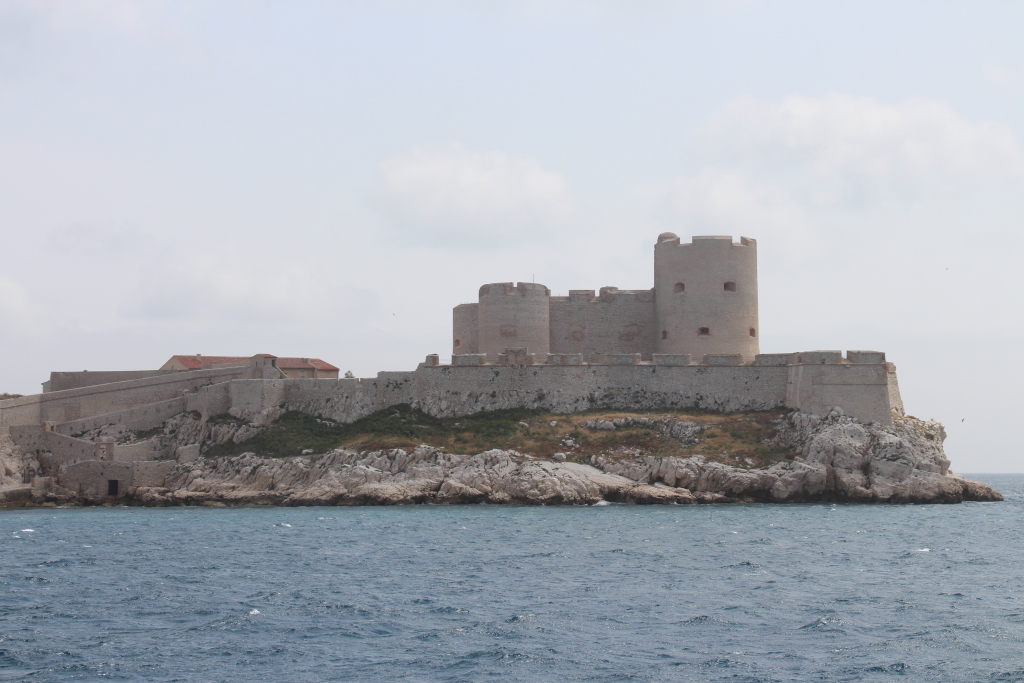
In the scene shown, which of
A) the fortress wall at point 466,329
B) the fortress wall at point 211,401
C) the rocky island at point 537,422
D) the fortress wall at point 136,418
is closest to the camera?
the rocky island at point 537,422

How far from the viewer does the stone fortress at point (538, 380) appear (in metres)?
45.3

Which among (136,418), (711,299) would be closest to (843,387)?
(711,299)

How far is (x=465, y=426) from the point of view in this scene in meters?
45.7

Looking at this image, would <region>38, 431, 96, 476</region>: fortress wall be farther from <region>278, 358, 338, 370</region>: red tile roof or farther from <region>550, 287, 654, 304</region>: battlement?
<region>550, 287, 654, 304</region>: battlement

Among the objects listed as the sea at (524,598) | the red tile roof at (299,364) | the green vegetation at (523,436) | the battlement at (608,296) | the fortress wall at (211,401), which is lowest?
the sea at (524,598)

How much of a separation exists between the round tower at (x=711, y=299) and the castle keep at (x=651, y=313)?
0.15 feet

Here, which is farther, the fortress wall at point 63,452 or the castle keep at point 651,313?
the castle keep at point 651,313

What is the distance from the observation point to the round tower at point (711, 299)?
162 feet

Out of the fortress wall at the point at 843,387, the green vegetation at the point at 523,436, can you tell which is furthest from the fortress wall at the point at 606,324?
the fortress wall at the point at 843,387

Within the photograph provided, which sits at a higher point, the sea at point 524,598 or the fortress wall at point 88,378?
the fortress wall at point 88,378

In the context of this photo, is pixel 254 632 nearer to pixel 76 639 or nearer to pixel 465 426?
pixel 76 639

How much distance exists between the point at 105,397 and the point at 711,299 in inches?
1137

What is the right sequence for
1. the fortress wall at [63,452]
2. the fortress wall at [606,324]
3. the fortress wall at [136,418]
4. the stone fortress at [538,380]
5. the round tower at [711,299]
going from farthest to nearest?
the fortress wall at [606,324], the round tower at [711,299], the fortress wall at [136,418], the fortress wall at [63,452], the stone fortress at [538,380]

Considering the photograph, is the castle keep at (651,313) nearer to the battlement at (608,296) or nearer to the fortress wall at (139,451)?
the battlement at (608,296)
